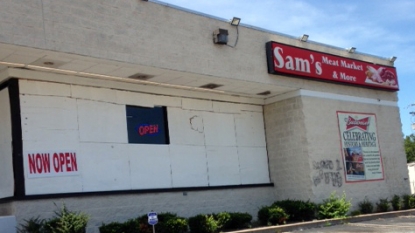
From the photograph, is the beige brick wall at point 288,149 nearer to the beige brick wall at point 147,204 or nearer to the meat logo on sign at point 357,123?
the beige brick wall at point 147,204

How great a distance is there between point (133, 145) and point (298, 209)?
6343mm

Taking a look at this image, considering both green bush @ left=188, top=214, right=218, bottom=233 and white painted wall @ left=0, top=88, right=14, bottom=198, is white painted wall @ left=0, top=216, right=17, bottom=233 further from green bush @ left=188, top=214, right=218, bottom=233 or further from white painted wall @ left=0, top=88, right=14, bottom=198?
green bush @ left=188, top=214, right=218, bottom=233

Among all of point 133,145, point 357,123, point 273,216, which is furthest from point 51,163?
point 357,123

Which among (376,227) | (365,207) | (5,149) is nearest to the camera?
(5,149)

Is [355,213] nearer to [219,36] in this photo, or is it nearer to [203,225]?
[203,225]

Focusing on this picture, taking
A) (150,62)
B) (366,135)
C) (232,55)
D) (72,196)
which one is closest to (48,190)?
(72,196)

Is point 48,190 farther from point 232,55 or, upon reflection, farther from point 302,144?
point 302,144

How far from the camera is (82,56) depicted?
14.1m

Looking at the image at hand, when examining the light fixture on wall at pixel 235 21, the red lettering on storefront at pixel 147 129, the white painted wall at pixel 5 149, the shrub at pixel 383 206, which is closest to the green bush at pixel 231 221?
the red lettering on storefront at pixel 147 129

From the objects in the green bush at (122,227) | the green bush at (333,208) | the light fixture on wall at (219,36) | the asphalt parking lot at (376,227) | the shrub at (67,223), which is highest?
the light fixture on wall at (219,36)

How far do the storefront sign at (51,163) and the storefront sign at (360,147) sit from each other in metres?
11.5

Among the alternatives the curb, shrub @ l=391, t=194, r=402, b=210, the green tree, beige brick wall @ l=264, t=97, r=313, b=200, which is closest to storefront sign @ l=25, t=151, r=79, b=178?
the curb

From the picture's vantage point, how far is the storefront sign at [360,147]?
2247 centimetres

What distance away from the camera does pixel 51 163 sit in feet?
49.3
